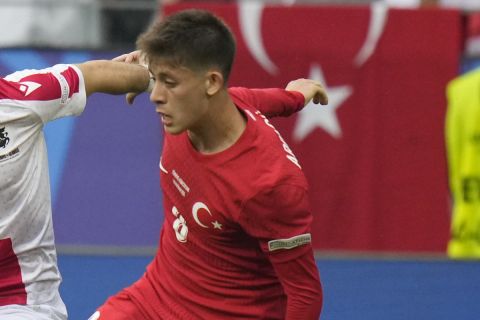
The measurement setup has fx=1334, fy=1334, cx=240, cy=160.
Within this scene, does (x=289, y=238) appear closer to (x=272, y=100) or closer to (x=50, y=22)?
(x=272, y=100)

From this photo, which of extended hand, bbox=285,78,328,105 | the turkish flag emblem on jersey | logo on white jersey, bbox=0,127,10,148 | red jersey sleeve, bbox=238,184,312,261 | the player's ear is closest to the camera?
red jersey sleeve, bbox=238,184,312,261

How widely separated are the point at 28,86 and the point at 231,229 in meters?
0.82

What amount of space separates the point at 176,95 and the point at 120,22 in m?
4.92

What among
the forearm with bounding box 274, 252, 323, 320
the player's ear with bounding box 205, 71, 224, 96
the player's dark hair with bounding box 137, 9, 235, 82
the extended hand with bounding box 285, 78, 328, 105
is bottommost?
the forearm with bounding box 274, 252, 323, 320

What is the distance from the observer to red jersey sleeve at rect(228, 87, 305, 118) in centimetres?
459

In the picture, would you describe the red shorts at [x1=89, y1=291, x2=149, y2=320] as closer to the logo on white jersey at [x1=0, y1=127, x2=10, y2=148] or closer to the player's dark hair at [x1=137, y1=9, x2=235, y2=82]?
the logo on white jersey at [x1=0, y1=127, x2=10, y2=148]

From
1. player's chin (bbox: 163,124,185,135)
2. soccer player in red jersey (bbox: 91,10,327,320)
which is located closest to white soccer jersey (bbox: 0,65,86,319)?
soccer player in red jersey (bbox: 91,10,327,320)

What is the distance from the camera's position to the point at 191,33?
4.06 m

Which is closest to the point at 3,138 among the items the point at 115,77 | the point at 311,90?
the point at 115,77

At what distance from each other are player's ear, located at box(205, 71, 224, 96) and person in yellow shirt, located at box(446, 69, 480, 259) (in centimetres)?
300

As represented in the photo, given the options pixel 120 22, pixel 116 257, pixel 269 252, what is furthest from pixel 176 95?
pixel 120 22

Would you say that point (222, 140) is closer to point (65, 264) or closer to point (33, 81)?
point (33, 81)

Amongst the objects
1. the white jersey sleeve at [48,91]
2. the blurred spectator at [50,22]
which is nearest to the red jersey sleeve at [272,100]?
the white jersey sleeve at [48,91]

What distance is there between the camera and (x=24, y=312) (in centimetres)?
431
